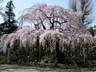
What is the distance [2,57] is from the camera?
1338cm

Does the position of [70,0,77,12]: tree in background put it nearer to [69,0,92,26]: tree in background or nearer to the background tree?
[69,0,92,26]: tree in background

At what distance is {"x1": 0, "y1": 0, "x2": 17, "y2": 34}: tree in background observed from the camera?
1864cm

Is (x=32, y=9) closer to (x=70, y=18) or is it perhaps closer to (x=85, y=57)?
(x=70, y=18)

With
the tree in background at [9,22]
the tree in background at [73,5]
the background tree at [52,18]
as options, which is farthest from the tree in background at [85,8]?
the background tree at [52,18]

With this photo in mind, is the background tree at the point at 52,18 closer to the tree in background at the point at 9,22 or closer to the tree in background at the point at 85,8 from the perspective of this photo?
the tree in background at the point at 9,22

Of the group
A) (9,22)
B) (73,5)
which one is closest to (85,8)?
(73,5)

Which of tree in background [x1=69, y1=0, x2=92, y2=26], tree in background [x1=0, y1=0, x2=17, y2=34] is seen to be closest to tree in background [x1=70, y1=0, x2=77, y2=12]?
tree in background [x1=69, y1=0, x2=92, y2=26]

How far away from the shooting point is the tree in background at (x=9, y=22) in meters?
18.6

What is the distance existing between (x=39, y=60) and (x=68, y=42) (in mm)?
2118

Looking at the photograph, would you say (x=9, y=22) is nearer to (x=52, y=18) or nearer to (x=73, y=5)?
(x=73, y=5)

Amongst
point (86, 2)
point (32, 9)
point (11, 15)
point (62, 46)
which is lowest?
point (62, 46)

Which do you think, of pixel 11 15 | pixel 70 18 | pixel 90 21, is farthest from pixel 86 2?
pixel 70 18

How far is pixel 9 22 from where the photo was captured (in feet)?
67.4

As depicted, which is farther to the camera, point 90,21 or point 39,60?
point 90,21
